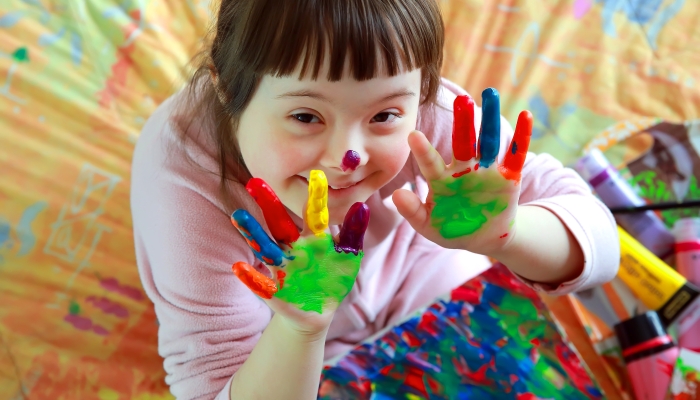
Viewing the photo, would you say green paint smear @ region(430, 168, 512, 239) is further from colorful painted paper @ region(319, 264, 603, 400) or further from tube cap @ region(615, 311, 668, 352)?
tube cap @ region(615, 311, 668, 352)

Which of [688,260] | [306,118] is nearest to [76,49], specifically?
[306,118]

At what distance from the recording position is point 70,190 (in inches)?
39.6

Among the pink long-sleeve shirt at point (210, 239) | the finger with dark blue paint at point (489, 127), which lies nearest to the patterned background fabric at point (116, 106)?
the pink long-sleeve shirt at point (210, 239)

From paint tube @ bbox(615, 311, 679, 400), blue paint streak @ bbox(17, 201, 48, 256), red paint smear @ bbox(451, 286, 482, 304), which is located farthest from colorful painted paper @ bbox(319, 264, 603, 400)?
blue paint streak @ bbox(17, 201, 48, 256)

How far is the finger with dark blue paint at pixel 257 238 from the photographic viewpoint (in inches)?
18.7

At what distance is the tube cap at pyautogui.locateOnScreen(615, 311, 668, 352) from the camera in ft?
2.96

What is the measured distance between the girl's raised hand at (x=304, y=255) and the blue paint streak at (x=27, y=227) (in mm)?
627

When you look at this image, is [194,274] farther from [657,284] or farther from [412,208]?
[657,284]

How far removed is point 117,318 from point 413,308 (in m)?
0.48

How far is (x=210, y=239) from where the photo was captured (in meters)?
0.70

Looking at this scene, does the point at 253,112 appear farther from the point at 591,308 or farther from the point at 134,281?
the point at 591,308

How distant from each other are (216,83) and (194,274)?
0.75 feet

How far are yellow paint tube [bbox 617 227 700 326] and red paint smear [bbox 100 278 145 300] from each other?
810 mm

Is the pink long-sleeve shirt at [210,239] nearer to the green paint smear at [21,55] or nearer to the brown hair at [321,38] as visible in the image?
the brown hair at [321,38]
